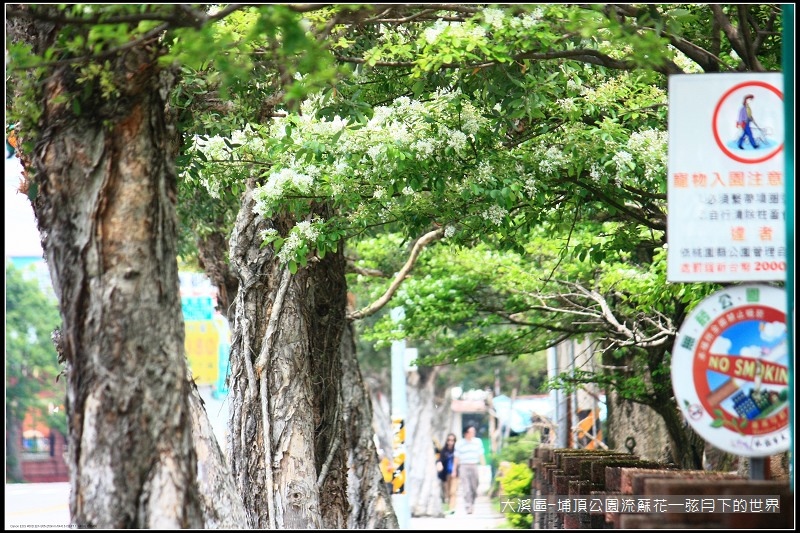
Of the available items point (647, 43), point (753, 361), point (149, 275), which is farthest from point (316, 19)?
point (753, 361)

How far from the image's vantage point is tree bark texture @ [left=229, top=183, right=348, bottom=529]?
401 inches

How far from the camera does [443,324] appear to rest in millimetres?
16672

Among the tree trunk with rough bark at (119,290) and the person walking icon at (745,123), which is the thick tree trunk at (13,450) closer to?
the tree trunk with rough bark at (119,290)

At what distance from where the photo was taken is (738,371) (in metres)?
5.14

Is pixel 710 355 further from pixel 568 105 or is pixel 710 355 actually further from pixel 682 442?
pixel 682 442

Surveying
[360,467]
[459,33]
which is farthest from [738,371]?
[360,467]

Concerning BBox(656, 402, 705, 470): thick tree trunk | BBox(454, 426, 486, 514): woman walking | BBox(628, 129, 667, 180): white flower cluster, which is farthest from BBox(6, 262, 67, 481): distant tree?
BBox(628, 129, 667, 180): white flower cluster

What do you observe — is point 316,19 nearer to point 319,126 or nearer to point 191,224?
point 319,126

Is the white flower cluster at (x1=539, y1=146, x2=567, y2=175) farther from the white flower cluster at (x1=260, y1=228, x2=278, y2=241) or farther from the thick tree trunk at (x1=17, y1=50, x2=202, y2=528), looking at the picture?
the thick tree trunk at (x1=17, y1=50, x2=202, y2=528)

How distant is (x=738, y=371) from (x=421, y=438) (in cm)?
3359

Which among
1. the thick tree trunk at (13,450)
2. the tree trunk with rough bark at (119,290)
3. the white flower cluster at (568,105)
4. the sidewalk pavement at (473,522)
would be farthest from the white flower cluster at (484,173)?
the thick tree trunk at (13,450)

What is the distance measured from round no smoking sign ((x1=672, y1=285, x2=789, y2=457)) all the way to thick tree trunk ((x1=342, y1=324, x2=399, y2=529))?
9.66m

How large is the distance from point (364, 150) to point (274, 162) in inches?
Answer: 48.0

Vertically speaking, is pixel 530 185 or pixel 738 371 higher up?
pixel 530 185
